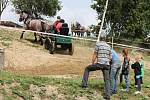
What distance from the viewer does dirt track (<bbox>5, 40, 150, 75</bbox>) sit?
2033 cm

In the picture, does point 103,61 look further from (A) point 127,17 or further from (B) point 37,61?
(A) point 127,17

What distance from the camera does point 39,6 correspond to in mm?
49219

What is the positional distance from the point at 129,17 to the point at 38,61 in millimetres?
16878

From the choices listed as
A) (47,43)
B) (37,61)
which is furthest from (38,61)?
(47,43)

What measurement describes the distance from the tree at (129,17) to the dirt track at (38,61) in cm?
1167

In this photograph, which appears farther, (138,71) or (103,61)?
(138,71)

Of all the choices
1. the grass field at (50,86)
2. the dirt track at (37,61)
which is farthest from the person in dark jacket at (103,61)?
the dirt track at (37,61)

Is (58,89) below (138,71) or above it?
below

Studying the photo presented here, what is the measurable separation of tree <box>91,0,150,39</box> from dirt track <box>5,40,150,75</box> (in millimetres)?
11674

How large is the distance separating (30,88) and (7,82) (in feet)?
2.16

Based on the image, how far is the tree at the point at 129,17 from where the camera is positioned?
36938mm

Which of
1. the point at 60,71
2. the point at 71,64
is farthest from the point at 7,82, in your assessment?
the point at 71,64

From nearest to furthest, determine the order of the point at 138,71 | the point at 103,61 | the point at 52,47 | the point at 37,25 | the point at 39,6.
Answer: the point at 103,61 < the point at 138,71 < the point at 52,47 < the point at 37,25 < the point at 39,6

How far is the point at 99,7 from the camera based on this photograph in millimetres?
39375
